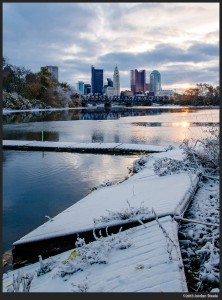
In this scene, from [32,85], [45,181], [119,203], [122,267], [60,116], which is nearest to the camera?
[122,267]

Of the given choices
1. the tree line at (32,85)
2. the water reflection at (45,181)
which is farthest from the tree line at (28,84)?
the water reflection at (45,181)

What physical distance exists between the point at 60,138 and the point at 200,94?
561 feet

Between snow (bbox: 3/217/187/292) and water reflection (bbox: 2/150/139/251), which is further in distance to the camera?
water reflection (bbox: 2/150/139/251)

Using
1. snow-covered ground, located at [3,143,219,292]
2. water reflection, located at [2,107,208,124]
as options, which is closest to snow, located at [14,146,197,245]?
snow-covered ground, located at [3,143,219,292]

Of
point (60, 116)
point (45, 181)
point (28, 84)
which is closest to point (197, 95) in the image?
point (28, 84)

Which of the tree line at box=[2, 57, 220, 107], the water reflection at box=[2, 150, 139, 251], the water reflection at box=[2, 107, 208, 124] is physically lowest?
the water reflection at box=[2, 150, 139, 251]

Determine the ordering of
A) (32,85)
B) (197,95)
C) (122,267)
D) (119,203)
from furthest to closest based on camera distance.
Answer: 1. (197,95)
2. (32,85)
3. (119,203)
4. (122,267)

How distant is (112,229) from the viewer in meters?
7.56

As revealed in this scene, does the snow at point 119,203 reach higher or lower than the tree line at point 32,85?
lower

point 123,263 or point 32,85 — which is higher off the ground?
point 32,85

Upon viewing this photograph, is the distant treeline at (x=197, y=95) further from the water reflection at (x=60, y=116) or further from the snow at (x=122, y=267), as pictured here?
the snow at (x=122, y=267)

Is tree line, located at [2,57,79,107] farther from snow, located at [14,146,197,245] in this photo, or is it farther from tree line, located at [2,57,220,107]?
snow, located at [14,146,197,245]

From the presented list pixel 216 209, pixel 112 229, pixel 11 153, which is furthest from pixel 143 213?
pixel 11 153

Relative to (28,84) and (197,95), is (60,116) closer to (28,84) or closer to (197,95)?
(28,84)
